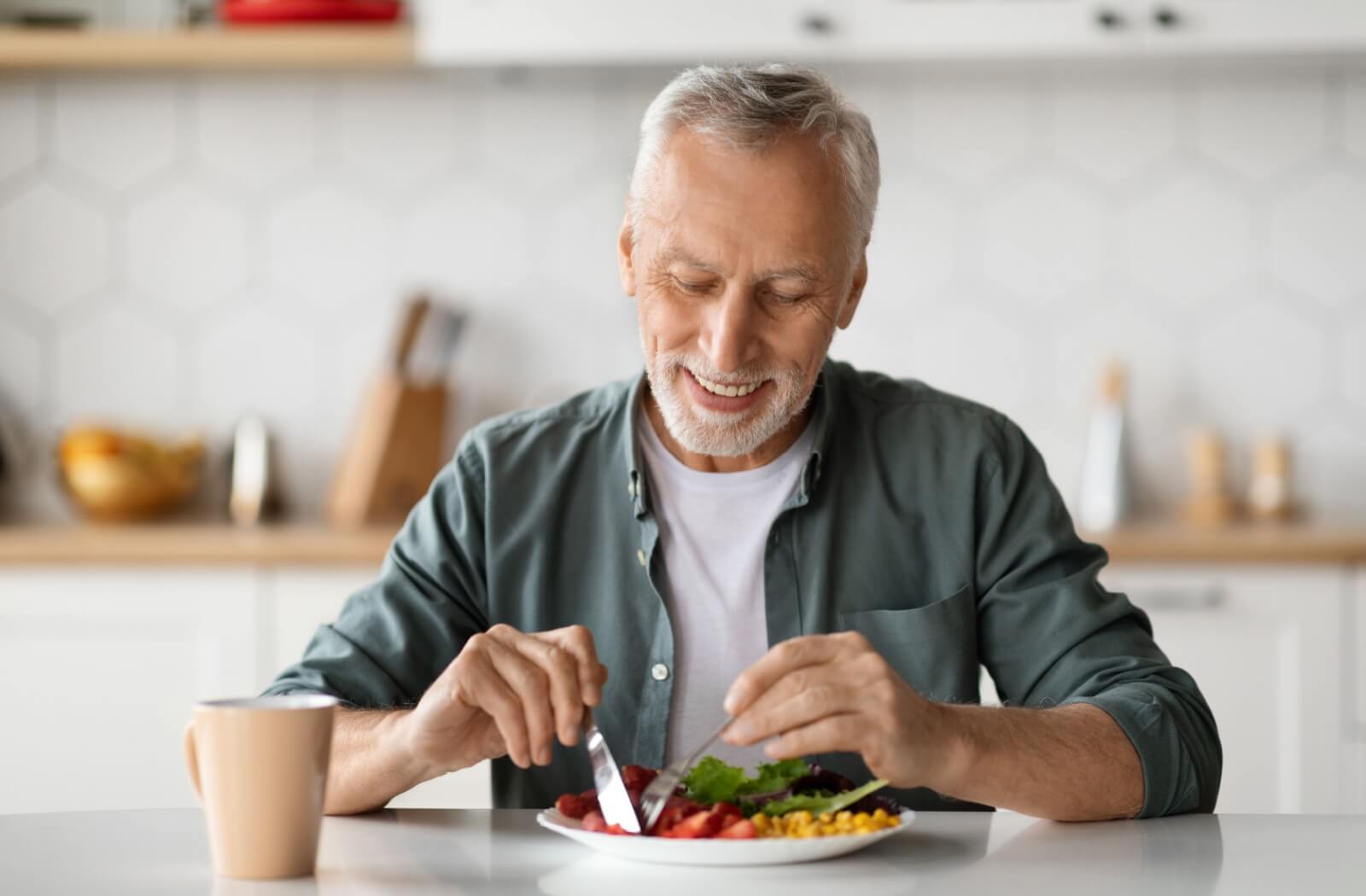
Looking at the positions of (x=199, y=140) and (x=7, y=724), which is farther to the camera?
(x=199, y=140)

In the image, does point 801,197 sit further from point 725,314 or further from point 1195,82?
point 1195,82

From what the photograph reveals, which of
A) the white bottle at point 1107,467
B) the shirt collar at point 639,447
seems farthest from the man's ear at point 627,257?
the white bottle at point 1107,467

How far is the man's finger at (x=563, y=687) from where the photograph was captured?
117cm

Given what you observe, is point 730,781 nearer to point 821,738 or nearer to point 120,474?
point 821,738

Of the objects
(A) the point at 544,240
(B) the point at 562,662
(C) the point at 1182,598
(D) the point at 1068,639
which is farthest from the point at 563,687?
(A) the point at 544,240

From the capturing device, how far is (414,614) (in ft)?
5.31

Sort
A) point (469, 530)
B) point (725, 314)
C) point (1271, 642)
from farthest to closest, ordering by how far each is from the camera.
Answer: point (1271, 642) → point (469, 530) → point (725, 314)

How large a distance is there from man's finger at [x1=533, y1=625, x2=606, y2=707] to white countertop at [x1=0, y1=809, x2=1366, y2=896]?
110mm

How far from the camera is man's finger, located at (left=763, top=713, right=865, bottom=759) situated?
3.77 feet

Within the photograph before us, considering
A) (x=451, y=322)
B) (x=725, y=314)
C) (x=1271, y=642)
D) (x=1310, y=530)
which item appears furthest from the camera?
(x=451, y=322)

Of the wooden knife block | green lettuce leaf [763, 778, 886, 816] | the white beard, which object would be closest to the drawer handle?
the white beard

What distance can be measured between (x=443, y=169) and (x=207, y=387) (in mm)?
658

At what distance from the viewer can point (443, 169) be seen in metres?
3.26

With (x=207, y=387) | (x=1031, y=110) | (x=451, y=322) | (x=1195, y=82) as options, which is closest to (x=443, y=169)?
(x=451, y=322)
